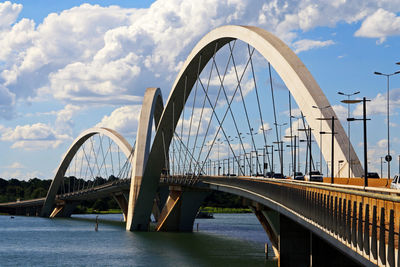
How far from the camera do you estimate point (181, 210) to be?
334 feet

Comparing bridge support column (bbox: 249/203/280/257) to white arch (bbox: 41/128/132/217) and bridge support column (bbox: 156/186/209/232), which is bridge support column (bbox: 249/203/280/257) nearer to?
bridge support column (bbox: 156/186/209/232)

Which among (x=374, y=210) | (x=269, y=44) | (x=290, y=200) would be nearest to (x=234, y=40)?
(x=269, y=44)

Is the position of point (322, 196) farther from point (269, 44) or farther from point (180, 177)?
point (180, 177)

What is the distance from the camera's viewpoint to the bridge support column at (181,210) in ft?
332

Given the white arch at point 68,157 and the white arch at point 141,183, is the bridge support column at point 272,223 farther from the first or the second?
the white arch at point 68,157

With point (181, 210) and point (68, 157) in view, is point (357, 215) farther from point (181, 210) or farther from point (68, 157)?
point (68, 157)

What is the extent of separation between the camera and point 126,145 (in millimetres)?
139625

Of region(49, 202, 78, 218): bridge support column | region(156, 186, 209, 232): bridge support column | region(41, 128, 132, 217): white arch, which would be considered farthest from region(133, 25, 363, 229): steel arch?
region(49, 202, 78, 218): bridge support column

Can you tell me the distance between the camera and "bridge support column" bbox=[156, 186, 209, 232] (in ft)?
332

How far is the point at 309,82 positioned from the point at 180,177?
5535 cm

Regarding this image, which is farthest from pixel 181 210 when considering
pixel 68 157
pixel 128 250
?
pixel 68 157

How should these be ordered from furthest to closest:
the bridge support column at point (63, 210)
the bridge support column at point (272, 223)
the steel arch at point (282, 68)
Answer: the bridge support column at point (63, 210), the bridge support column at point (272, 223), the steel arch at point (282, 68)

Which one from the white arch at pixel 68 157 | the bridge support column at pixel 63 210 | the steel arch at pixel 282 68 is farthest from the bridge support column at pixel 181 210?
the bridge support column at pixel 63 210

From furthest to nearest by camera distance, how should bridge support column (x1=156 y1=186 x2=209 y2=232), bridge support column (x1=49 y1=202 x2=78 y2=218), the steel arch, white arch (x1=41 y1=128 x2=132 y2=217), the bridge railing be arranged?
1. bridge support column (x1=49 y1=202 x2=78 y2=218)
2. white arch (x1=41 y1=128 x2=132 y2=217)
3. bridge support column (x1=156 y1=186 x2=209 y2=232)
4. the steel arch
5. the bridge railing
